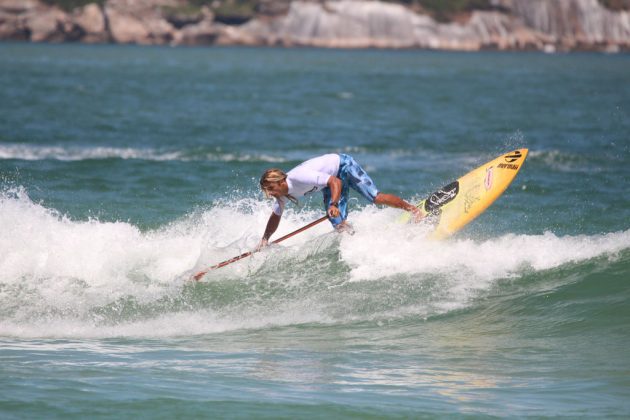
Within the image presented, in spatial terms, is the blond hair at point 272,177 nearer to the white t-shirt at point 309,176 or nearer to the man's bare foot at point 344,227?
the white t-shirt at point 309,176

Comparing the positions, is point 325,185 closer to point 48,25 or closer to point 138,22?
point 48,25

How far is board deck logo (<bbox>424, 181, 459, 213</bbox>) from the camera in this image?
12062 mm

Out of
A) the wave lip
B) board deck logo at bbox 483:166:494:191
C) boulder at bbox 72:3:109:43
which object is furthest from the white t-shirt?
boulder at bbox 72:3:109:43

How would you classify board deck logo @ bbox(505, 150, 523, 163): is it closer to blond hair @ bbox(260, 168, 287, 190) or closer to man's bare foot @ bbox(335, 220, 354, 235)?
man's bare foot @ bbox(335, 220, 354, 235)

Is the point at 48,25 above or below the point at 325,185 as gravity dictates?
below

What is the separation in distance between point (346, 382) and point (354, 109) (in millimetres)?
31220

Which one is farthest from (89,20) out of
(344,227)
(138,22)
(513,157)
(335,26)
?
(344,227)

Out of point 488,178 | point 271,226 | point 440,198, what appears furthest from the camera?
point 488,178

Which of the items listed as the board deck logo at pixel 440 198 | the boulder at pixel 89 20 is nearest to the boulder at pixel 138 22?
the boulder at pixel 89 20

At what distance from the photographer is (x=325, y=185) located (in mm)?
10609

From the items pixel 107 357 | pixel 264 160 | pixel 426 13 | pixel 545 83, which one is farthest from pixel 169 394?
pixel 426 13

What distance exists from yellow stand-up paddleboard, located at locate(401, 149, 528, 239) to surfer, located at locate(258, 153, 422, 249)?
0.58 m

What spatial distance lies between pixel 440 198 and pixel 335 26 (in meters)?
131

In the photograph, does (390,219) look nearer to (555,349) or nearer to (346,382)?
(555,349)
